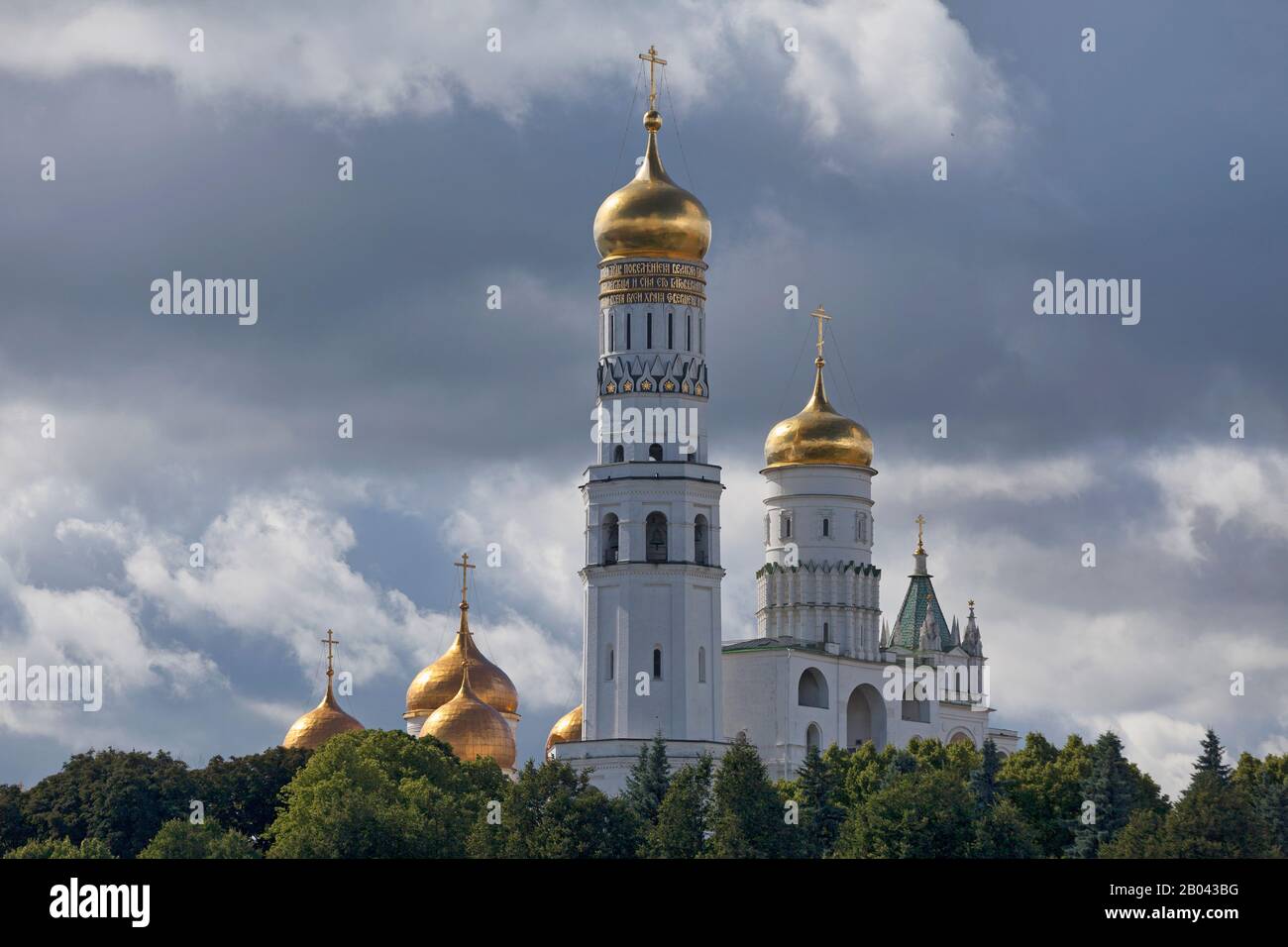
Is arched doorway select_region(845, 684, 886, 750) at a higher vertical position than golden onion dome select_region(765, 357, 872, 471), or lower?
lower

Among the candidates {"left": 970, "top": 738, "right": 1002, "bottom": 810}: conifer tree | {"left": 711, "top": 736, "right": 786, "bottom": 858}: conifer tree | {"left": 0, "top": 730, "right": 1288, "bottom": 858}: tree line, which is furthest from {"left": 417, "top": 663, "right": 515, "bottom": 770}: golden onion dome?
{"left": 711, "top": 736, "right": 786, "bottom": 858}: conifer tree

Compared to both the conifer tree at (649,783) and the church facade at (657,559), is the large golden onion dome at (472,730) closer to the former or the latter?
the church facade at (657,559)

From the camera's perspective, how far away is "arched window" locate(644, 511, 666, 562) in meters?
90.1

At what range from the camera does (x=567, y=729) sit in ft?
337

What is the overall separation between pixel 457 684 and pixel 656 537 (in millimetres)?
19454

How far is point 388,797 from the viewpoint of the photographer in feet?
258

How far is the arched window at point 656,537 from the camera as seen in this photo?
296 feet

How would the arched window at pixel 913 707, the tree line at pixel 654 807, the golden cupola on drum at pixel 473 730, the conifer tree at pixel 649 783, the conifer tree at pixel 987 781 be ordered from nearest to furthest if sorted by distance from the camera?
the tree line at pixel 654 807, the conifer tree at pixel 987 781, the conifer tree at pixel 649 783, the golden cupola on drum at pixel 473 730, the arched window at pixel 913 707

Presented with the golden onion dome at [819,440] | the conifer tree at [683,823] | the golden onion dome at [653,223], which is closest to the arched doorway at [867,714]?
the golden onion dome at [819,440]

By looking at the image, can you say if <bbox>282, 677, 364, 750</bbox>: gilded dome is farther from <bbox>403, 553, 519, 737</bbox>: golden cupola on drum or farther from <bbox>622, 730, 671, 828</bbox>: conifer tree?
<bbox>622, 730, 671, 828</bbox>: conifer tree

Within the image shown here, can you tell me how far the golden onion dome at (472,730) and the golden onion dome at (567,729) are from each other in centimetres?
182
